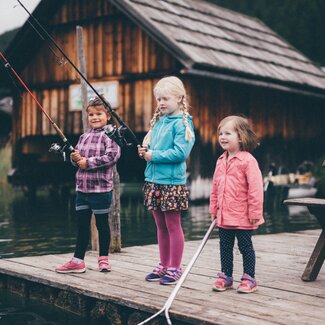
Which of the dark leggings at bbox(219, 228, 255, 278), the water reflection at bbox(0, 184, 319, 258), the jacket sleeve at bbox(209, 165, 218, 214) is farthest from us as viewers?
the water reflection at bbox(0, 184, 319, 258)

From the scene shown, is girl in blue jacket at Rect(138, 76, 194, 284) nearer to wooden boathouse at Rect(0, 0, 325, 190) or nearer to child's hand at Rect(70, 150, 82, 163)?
child's hand at Rect(70, 150, 82, 163)

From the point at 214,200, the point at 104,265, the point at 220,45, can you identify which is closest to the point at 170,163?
the point at 214,200

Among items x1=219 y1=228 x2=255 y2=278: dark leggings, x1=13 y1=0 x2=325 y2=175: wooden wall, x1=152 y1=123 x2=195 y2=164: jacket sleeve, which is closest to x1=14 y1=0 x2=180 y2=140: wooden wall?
x1=13 y1=0 x2=325 y2=175: wooden wall

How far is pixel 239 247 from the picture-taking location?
4.82 meters

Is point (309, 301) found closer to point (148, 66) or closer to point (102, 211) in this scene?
point (102, 211)

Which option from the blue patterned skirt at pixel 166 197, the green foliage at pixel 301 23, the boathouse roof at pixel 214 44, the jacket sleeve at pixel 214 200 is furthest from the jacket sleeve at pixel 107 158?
the green foliage at pixel 301 23

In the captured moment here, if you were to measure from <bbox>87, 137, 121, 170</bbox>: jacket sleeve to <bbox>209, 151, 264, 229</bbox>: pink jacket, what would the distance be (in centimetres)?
113

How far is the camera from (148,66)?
15547 mm

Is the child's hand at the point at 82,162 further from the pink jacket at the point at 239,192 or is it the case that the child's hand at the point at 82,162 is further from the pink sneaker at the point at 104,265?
the pink jacket at the point at 239,192

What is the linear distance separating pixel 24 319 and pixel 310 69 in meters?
16.8

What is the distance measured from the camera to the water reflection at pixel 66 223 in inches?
364

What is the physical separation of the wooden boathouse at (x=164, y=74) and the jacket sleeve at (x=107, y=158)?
828cm

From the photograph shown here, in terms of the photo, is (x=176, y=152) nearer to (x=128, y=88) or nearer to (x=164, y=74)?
(x=164, y=74)

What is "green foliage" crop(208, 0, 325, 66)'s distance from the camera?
39219 mm
